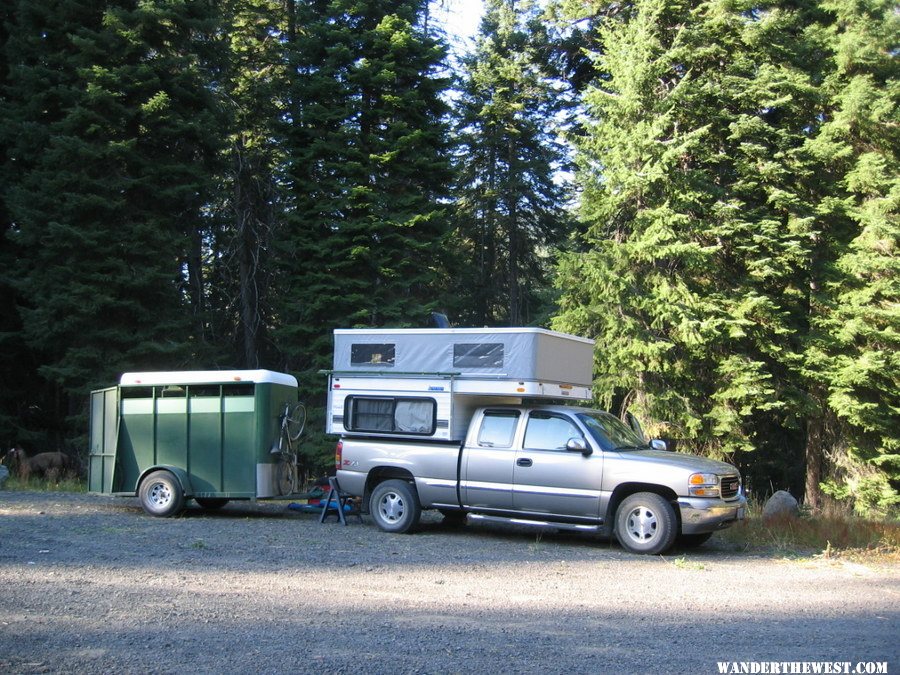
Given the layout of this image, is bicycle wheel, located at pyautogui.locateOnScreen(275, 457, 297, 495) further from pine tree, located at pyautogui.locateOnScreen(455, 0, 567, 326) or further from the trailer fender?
pine tree, located at pyautogui.locateOnScreen(455, 0, 567, 326)

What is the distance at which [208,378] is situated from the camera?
45.3 ft

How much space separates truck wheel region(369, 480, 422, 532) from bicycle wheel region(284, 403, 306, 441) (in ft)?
6.63

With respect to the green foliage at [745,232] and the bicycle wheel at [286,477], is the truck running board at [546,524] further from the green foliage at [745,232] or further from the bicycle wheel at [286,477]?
the green foliage at [745,232]

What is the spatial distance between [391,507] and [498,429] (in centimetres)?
207

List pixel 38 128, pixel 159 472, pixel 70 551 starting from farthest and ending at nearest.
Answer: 1. pixel 38 128
2. pixel 159 472
3. pixel 70 551

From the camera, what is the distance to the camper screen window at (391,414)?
41.3 feet

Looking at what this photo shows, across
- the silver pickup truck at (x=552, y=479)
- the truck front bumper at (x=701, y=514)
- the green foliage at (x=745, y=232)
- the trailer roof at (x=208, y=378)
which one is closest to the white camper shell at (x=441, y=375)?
the silver pickup truck at (x=552, y=479)

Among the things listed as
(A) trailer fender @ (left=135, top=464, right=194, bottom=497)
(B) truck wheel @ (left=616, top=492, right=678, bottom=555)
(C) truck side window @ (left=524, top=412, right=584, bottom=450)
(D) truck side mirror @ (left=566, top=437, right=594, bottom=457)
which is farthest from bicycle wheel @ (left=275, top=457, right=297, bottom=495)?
(B) truck wheel @ (left=616, top=492, right=678, bottom=555)

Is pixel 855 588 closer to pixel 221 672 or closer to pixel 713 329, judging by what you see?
pixel 221 672

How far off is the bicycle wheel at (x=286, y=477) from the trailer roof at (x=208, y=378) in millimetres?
1346

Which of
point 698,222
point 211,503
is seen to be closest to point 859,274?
point 698,222

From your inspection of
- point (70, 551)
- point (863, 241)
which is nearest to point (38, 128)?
point (70, 551)

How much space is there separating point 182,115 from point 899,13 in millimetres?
19781

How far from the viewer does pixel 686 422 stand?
2061cm
